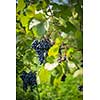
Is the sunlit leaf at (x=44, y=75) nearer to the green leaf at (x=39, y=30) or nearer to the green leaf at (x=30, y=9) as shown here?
the green leaf at (x=39, y=30)

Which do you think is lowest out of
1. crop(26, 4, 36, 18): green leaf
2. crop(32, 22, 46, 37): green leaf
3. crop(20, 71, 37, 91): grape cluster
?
crop(20, 71, 37, 91): grape cluster

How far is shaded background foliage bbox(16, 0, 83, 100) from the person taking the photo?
1565 mm

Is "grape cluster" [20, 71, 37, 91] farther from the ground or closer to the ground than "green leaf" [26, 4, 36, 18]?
closer to the ground

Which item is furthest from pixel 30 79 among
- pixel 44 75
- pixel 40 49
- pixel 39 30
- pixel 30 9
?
pixel 30 9

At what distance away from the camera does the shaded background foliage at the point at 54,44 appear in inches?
61.6

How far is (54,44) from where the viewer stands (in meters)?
1.58

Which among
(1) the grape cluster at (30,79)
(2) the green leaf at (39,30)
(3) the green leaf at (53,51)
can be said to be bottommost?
(1) the grape cluster at (30,79)

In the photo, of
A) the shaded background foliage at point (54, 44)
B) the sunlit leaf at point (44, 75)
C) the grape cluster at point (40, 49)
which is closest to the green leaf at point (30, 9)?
the shaded background foliage at point (54, 44)

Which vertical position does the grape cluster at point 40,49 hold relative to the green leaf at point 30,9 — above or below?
below

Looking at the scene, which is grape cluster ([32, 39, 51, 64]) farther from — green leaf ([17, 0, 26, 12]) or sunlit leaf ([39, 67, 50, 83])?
green leaf ([17, 0, 26, 12])

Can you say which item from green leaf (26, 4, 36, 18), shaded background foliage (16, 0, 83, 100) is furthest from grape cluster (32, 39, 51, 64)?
green leaf (26, 4, 36, 18)
